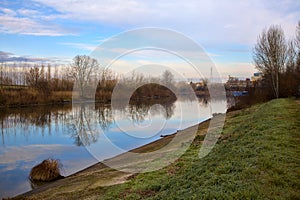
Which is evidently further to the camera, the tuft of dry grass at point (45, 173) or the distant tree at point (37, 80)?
the distant tree at point (37, 80)

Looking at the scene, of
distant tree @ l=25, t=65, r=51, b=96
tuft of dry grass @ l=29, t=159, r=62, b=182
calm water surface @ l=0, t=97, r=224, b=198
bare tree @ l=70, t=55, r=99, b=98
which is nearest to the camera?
tuft of dry grass @ l=29, t=159, r=62, b=182

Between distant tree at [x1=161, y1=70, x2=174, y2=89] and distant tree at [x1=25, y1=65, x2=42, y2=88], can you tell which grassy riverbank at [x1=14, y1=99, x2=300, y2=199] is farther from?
distant tree at [x1=25, y1=65, x2=42, y2=88]

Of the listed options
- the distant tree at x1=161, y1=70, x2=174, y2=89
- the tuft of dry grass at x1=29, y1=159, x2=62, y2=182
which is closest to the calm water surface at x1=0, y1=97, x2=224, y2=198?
the tuft of dry grass at x1=29, y1=159, x2=62, y2=182

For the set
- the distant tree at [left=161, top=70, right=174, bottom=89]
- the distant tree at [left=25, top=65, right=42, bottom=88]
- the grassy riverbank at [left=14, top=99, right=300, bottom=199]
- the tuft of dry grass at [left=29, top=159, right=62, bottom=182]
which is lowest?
the tuft of dry grass at [left=29, top=159, right=62, bottom=182]

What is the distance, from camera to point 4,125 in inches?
1091

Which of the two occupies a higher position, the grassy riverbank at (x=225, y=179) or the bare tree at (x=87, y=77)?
the bare tree at (x=87, y=77)

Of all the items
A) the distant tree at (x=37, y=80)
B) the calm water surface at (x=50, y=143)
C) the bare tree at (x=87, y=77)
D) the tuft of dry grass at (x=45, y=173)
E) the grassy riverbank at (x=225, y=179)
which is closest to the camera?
the grassy riverbank at (x=225, y=179)

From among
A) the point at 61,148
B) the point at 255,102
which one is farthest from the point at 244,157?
the point at 255,102

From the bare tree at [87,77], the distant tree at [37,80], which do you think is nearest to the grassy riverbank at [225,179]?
→ the bare tree at [87,77]

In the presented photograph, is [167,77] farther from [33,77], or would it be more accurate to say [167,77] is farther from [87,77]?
[33,77]

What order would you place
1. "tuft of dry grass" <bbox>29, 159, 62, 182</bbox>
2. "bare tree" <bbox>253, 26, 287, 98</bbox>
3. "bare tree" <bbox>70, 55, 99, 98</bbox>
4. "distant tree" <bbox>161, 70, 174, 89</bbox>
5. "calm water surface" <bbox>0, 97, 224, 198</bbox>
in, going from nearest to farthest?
"distant tree" <bbox>161, 70, 174, 89</bbox>
"tuft of dry grass" <bbox>29, 159, 62, 182</bbox>
"calm water surface" <bbox>0, 97, 224, 198</bbox>
"bare tree" <bbox>70, 55, 99, 98</bbox>
"bare tree" <bbox>253, 26, 287, 98</bbox>

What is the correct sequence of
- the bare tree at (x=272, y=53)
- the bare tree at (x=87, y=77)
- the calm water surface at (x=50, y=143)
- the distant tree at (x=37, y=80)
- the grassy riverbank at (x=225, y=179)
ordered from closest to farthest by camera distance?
the grassy riverbank at (x=225, y=179) < the calm water surface at (x=50, y=143) < the bare tree at (x=87, y=77) < the bare tree at (x=272, y=53) < the distant tree at (x=37, y=80)

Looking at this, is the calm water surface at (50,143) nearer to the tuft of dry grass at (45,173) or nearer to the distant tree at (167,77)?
the tuft of dry grass at (45,173)

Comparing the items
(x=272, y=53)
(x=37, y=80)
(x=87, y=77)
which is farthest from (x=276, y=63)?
(x=37, y=80)
